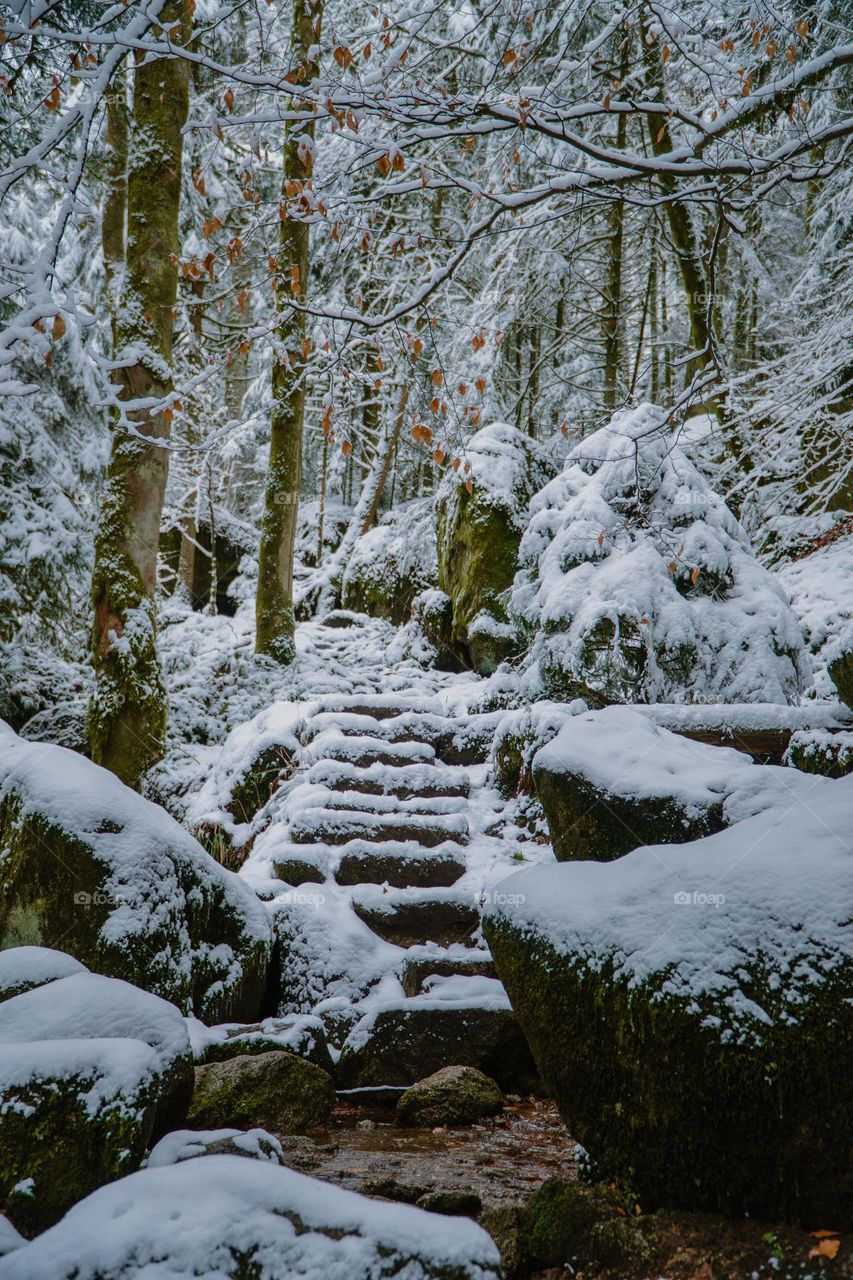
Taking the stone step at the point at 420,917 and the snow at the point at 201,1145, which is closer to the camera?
the snow at the point at 201,1145

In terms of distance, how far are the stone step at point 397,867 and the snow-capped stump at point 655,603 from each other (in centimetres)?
192

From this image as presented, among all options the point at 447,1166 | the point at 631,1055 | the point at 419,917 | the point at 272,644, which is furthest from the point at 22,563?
the point at 631,1055

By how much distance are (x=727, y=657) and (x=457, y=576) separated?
173 inches

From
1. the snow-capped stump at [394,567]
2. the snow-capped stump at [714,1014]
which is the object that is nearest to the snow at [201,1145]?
the snow-capped stump at [714,1014]

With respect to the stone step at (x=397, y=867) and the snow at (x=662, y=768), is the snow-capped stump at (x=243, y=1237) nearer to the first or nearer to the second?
the snow at (x=662, y=768)

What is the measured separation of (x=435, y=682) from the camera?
984 cm

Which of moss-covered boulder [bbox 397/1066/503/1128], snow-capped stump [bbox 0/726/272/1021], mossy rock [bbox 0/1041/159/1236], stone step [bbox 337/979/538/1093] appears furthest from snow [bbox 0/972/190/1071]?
stone step [bbox 337/979/538/1093]

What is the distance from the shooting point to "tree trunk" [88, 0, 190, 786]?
6.60m

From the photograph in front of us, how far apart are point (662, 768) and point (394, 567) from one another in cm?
921

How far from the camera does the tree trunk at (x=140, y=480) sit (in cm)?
660

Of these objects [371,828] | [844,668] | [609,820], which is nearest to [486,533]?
[371,828]

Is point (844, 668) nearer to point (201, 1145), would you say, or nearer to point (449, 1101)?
point (449, 1101)

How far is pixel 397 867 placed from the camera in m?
6.00

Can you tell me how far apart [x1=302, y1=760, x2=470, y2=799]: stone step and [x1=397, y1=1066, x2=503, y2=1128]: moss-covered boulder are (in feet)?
10.00
